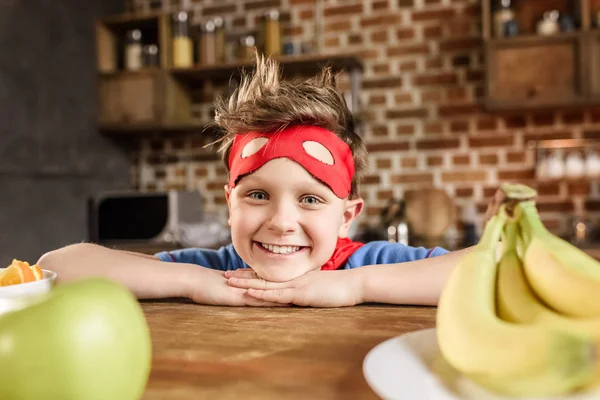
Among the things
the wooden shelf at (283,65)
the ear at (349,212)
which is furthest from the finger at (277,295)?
the wooden shelf at (283,65)

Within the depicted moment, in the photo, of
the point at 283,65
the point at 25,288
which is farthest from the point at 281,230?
the point at 283,65

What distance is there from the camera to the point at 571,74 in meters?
2.35

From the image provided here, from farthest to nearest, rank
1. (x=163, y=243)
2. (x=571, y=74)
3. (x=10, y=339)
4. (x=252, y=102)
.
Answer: (x=163, y=243) < (x=571, y=74) < (x=252, y=102) < (x=10, y=339)

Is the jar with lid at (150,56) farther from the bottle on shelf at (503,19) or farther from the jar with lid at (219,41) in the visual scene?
the bottle on shelf at (503,19)

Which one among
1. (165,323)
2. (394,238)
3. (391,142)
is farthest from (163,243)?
(165,323)

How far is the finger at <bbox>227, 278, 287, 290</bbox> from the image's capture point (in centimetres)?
82

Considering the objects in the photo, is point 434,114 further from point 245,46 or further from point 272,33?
point 245,46

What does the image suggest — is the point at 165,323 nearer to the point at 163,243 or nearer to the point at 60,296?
the point at 60,296

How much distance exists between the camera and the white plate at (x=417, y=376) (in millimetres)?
365

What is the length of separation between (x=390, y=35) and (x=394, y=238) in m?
1.12

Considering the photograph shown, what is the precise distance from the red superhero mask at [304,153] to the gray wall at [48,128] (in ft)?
6.25

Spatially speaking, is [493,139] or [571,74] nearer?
[571,74]

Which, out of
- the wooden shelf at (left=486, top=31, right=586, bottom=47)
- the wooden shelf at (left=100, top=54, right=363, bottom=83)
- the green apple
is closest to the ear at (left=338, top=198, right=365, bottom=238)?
the green apple

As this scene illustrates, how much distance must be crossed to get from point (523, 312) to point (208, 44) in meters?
2.66
